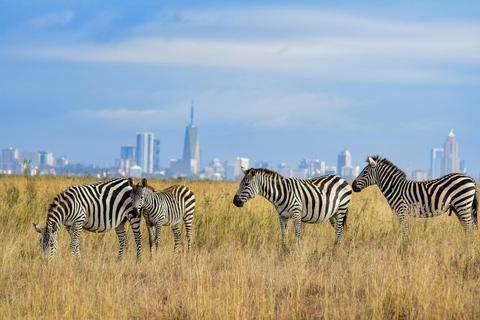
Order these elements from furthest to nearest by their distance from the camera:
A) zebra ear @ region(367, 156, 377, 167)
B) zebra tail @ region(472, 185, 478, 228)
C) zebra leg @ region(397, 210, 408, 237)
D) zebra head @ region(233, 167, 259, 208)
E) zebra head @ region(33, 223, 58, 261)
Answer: zebra ear @ region(367, 156, 377, 167)
zebra tail @ region(472, 185, 478, 228)
zebra leg @ region(397, 210, 408, 237)
zebra head @ region(233, 167, 259, 208)
zebra head @ region(33, 223, 58, 261)

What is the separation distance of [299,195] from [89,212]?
14.4ft

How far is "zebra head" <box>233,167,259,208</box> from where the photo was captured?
1087 cm

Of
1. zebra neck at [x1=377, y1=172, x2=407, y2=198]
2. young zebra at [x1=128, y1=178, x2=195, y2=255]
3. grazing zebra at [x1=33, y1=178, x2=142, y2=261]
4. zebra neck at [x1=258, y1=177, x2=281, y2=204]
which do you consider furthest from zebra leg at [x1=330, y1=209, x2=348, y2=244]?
grazing zebra at [x1=33, y1=178, x2=142, y2=261]

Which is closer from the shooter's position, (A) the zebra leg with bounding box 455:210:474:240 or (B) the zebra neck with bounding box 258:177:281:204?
(B) the zebra neck with bounding box 258:177:281:204

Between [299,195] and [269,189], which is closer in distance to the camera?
[269,189]

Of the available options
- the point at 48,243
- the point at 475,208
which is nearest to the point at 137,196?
the point at 48,243

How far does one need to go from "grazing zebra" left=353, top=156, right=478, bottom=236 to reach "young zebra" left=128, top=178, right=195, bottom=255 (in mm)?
4147

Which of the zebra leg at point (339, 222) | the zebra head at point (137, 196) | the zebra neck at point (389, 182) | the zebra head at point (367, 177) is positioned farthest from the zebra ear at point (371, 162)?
the zebra head at point (137, 196)

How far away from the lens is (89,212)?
→ 9.92 meters

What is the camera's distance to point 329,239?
42.3ft

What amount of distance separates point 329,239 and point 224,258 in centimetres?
345

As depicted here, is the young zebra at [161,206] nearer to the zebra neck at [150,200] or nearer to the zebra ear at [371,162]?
the zebra neck at [150,200]

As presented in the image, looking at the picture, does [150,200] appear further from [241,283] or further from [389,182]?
[389,182]

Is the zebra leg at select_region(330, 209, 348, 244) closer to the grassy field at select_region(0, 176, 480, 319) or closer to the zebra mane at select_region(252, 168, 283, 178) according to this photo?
the grassy field at select_region(0, 176, 480, 319)
